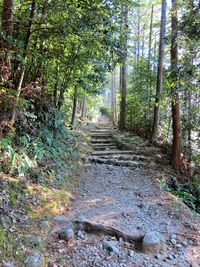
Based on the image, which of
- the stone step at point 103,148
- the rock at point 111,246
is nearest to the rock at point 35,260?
the rock at point 111,246

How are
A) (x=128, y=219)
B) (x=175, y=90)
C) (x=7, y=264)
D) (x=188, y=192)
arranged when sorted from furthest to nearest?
Answer: 1. (x=188, y=192)
2. (x=175, y=90)
3. (x=128, y=219)
4. (x=7, y=264)

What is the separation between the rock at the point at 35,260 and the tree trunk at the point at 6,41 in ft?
10.0

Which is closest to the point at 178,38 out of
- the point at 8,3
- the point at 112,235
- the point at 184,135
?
Result: the point at 184,135

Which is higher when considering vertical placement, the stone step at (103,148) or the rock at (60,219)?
the stone step at (103,148)

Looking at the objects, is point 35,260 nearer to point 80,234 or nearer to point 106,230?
point 80,234

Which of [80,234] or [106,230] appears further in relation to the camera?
[106,230]

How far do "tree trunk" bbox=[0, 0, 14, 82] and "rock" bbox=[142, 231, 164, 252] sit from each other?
370 centimetres

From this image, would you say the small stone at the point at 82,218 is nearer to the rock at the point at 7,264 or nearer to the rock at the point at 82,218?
the rock at the point at 82,218

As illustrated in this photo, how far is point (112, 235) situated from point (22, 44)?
4.01 metres

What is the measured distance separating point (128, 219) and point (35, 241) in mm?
1807

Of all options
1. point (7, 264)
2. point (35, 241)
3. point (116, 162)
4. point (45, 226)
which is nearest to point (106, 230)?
point (45, 226)

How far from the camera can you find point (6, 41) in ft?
14.4

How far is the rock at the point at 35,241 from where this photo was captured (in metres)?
3.18

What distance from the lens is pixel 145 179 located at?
22.0 feet
